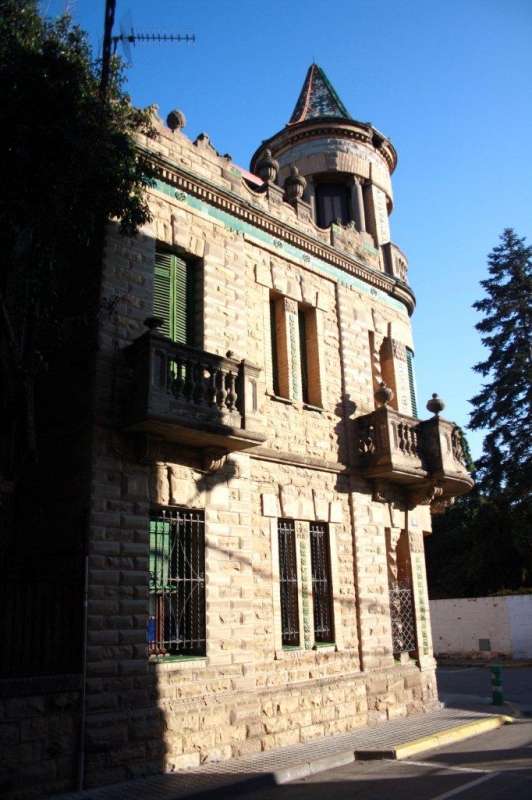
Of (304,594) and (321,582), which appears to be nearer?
(304,594)

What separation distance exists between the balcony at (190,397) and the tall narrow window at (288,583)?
7.62ft

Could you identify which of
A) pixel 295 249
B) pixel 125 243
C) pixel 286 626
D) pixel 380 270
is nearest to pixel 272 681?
pixel 286 626

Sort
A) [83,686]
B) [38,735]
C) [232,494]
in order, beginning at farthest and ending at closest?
[232,494], [83,686], [38,735]

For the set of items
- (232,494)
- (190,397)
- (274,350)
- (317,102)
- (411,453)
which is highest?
(317,102)

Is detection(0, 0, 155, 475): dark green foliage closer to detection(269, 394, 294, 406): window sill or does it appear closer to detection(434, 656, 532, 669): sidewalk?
detection(269, 394, 294, 406): window sill

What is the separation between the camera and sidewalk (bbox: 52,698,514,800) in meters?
8.02

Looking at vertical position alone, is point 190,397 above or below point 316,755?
above

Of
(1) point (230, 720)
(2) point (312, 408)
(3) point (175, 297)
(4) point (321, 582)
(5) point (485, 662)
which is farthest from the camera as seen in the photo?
(5) point (485, 662)

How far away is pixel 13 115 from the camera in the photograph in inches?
337

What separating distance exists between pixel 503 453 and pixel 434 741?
20.8m

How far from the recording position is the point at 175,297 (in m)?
11.5

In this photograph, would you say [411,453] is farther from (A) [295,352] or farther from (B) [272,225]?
(B) [272,225]

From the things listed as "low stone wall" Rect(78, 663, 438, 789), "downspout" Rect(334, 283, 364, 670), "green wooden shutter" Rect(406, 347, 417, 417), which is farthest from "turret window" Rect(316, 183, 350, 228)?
"low stone wall" Rect(78, 663, 438, 789)

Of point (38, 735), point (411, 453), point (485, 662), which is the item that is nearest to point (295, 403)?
point (411, 453)
